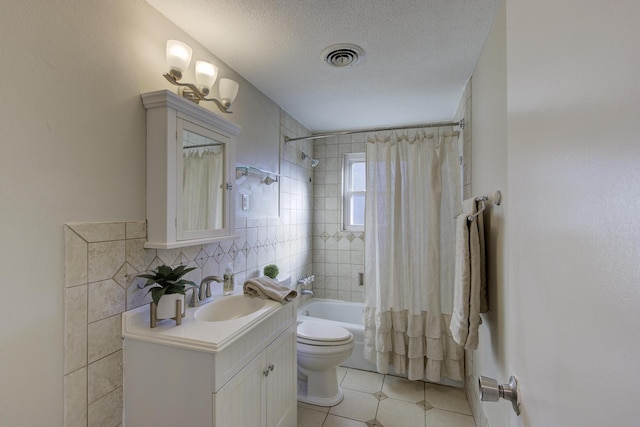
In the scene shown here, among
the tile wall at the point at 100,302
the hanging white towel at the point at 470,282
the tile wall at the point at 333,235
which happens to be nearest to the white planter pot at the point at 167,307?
the tile wall at the point at 100,302

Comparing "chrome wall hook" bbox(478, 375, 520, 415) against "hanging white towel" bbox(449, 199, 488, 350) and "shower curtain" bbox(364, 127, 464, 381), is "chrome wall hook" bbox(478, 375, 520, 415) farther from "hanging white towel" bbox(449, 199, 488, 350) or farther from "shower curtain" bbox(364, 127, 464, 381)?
"shower curtain" bbox(364, 127, 464, 381)

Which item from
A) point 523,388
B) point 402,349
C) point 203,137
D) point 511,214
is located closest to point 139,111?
point 203,137

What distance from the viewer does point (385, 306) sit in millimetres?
2264

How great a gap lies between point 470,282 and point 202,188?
1448mm

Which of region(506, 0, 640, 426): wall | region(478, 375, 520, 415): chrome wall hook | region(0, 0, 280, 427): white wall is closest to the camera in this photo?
region(506, 0, 640, 426): wall

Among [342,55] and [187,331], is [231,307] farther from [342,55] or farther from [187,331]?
[342,55]

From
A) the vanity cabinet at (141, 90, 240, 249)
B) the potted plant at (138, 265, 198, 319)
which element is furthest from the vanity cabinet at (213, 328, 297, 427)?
the vanity cabinet at (141, 90, 240, 249)

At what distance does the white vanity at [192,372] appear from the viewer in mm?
1078

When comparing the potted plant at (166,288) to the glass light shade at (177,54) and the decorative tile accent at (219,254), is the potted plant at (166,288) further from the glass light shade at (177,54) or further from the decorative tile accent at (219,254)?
the glass light shade at (177,54)

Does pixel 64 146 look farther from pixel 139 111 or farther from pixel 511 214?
pixel 511 214

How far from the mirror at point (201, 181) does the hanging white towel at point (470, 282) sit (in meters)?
1.31

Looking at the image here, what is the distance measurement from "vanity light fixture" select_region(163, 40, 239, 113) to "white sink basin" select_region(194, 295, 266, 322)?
1.09 metres

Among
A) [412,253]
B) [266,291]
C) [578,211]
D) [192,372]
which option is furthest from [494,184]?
[192,372]

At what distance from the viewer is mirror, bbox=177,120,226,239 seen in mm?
1345
